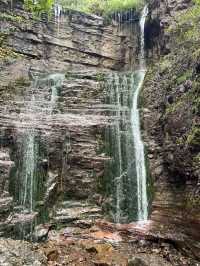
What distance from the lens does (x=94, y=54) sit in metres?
24.4

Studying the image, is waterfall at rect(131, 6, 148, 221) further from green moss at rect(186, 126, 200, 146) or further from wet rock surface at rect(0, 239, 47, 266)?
wet rock surface at rect(0, 239, 47, 266)

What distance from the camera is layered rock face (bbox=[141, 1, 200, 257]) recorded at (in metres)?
12.5

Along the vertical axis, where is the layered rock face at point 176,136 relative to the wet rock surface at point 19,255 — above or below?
above

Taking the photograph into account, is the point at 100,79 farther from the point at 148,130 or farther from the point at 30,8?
the point at 30,8

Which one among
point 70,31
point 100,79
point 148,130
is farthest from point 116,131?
point 70,31

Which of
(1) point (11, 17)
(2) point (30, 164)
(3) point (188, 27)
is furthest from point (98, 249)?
(1) point (11, 17)

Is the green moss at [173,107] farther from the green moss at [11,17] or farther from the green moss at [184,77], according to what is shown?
the green moss at [11,17]

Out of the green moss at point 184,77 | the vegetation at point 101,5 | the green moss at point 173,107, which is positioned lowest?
the green moss at point 173,107

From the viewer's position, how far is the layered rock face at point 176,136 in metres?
12.5

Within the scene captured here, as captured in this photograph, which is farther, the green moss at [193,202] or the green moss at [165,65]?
the green moss at [165,65]

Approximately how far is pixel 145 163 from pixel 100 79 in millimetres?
6098

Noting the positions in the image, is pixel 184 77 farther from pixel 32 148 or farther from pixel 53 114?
pixel 32 148

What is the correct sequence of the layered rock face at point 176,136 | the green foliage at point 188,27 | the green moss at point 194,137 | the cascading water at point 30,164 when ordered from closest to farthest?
the layered rock face at point 176,136, the green moss at point 194,137, the cascading water at point 30,164, the green foliage at point 188,27

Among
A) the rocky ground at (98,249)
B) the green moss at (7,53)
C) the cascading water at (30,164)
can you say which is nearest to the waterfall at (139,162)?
the rocky ground at (98,249)
